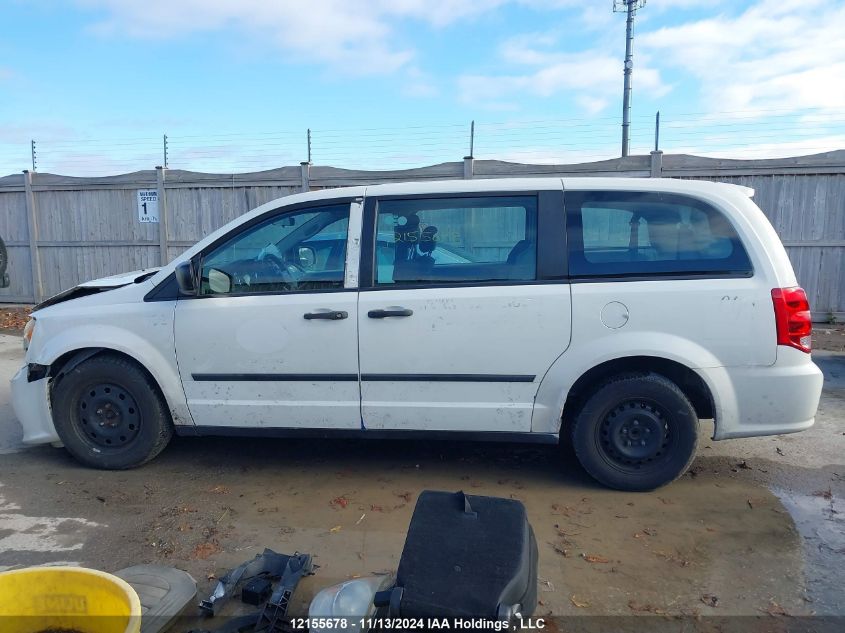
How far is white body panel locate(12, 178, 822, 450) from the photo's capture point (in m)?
3.89

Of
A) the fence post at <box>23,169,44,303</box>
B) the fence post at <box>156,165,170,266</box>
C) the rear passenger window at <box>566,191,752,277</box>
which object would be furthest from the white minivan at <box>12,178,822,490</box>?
the fence post at <box>23,169,44,303</box>

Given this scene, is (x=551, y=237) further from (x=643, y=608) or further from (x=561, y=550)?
(x=643, y=608)

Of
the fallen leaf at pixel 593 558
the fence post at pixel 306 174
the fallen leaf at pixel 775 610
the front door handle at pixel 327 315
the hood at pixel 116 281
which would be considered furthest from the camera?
the fence post at pixel 306 174

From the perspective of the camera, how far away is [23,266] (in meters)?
Result: 12.1

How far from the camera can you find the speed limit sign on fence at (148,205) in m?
11.2

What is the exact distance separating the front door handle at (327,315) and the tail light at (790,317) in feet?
8.25

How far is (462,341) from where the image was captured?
4016 millimetres

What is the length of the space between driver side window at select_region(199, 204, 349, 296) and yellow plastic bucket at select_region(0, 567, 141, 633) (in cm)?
213

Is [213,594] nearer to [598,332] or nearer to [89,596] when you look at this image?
[89,596]

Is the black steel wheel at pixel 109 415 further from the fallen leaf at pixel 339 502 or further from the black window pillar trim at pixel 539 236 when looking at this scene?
the black window pillar trim at pixel 539 236

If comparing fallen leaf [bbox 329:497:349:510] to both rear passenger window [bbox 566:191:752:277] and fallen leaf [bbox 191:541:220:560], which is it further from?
rear passenger window [bbox 566:191:752:277]

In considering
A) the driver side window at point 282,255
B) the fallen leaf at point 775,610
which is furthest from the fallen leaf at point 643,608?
the driver side window at point 282,255

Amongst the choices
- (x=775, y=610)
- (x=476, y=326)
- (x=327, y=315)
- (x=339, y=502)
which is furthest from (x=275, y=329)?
(x=775, y=610)

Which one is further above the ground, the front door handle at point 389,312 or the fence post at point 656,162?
the fence post at point 656,162
